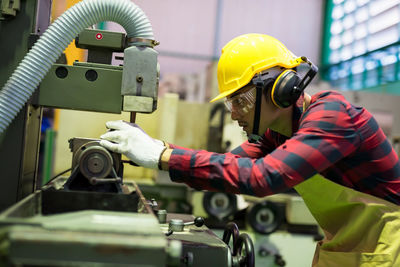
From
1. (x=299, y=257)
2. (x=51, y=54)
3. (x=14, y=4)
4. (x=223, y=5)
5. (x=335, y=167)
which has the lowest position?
(x=299, y=257)

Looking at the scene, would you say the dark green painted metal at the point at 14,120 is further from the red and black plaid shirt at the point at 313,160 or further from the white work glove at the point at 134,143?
the red and black plaid shirt at the point at 313,160

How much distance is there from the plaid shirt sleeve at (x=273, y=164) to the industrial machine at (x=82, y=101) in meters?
0.15

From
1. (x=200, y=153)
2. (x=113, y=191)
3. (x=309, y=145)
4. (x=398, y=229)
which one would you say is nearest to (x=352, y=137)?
(x=309, y=145)

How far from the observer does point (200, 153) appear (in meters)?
1.09

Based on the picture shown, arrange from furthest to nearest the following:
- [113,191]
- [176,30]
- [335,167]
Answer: [176,30]
[335,167]
[113,191]

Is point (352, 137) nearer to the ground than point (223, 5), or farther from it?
nearer to the ground

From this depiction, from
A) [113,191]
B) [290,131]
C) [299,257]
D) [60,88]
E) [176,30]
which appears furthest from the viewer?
[176,30]

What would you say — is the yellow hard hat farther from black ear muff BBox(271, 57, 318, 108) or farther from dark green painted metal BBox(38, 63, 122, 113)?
dark green painted metal BBox(38, 63, 122, 113)

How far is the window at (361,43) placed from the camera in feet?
14.5

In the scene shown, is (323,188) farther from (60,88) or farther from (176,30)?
(176,30)

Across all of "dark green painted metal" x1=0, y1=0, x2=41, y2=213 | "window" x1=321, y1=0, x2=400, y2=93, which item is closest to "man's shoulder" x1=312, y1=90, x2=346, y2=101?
"dark green painted metal" x1=0, y1=0, x2=41, y2=213

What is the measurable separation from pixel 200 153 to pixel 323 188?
0.46m

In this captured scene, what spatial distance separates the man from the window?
3462 mm

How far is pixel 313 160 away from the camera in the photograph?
1067 millimetres
